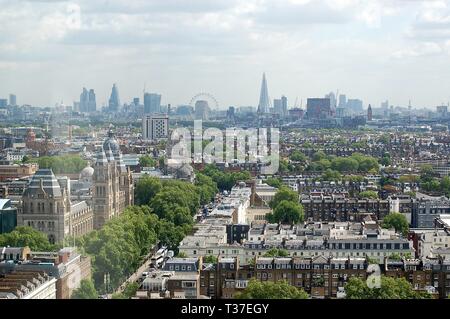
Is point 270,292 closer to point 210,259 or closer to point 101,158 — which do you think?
point 210,259

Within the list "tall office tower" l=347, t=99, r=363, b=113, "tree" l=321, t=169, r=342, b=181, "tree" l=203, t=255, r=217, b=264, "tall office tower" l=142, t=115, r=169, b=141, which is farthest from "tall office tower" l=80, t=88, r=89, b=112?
"tree" l=321, t=169, r=342, b=181

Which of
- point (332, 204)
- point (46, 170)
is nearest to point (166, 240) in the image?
point (46, 170)

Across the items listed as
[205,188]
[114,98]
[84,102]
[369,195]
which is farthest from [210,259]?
[205,188]

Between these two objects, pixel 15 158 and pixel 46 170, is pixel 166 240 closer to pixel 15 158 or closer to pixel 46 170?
pixel 46 170

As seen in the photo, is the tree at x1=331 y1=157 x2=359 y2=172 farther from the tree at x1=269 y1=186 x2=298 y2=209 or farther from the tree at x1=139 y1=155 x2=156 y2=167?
the tree at x1=269 y1=186 x2=298 y2=209

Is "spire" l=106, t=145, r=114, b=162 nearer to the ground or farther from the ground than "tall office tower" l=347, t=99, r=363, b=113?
nearer to the ground

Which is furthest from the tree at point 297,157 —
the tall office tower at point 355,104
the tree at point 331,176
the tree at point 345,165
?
the tall office tower at point 355,104
